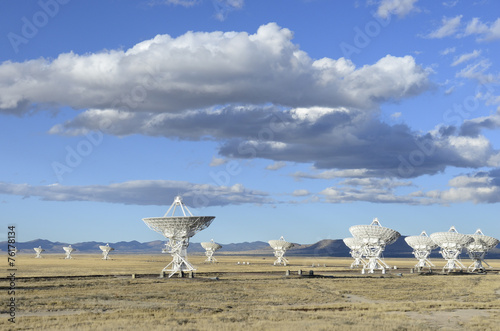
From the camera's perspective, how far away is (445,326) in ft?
126

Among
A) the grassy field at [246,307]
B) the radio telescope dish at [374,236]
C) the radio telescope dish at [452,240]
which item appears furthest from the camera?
the radio telescope dish at [452,240]

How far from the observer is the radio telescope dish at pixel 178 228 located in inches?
3253

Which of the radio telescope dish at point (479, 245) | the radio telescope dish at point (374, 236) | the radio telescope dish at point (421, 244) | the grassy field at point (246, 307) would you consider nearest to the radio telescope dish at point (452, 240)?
the radio telescope dish at point (479, 245)

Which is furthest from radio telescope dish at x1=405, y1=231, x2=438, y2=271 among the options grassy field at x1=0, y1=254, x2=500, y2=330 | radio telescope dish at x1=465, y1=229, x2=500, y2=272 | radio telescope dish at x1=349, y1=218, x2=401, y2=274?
grassy field at x1=0, y1=254, x2=500, y2=330

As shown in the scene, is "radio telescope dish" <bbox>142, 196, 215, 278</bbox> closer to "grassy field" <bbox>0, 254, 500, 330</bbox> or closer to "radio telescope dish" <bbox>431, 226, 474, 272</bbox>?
"grassy field" <bbox>0, 254, 500, 330</bbox>

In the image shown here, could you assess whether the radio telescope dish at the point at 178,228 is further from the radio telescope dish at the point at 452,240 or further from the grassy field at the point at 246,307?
the radio telescope dish at the point at 452,240

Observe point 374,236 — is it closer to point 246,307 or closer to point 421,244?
point 421,244

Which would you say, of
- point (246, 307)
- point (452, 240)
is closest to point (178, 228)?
point (246, 307)

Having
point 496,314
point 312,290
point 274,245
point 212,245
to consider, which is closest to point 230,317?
point 496,314

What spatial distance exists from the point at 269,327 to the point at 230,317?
5346 millimetres

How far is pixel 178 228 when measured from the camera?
8412 centimetres

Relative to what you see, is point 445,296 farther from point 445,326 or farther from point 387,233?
point 387,233

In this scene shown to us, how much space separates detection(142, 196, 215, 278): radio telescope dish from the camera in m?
82.6

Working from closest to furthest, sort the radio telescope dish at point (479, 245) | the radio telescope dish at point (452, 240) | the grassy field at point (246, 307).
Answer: the grassy field at point (246, 307)
the radio telescope dish at point (452, 240)
the radio telescope dish at point (479, 245)
